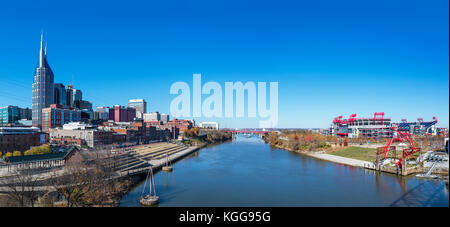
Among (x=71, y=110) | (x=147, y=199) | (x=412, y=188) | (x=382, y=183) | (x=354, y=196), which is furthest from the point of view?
(x=71, y=110)

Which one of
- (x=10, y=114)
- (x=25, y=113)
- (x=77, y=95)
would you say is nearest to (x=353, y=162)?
(x=10, y=114)

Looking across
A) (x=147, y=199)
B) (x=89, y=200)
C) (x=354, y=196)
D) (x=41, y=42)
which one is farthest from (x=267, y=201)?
(x=41, y=42)

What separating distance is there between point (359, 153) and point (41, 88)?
126 ft

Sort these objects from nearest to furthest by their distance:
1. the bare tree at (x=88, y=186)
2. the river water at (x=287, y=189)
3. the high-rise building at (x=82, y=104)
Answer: the bare tree at (x=88, y=186)
the river water at (x=287, y=189)
the high-rise building at (x=82, y=104)

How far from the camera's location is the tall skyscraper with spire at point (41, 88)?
34.9m

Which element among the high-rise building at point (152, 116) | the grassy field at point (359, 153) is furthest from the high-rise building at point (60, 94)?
the grassy field at point (359, 153)

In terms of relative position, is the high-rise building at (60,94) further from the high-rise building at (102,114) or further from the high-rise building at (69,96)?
the high-rise building at (102,114)

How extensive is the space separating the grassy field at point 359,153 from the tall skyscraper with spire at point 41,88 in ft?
117

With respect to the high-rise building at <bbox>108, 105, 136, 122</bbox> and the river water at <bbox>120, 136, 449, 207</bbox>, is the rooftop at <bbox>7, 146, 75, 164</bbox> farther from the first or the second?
the high-rise building at <bbox>108, 105, 136, 122</bbox>

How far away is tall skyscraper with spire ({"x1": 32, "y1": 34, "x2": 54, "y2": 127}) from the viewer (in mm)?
34906
